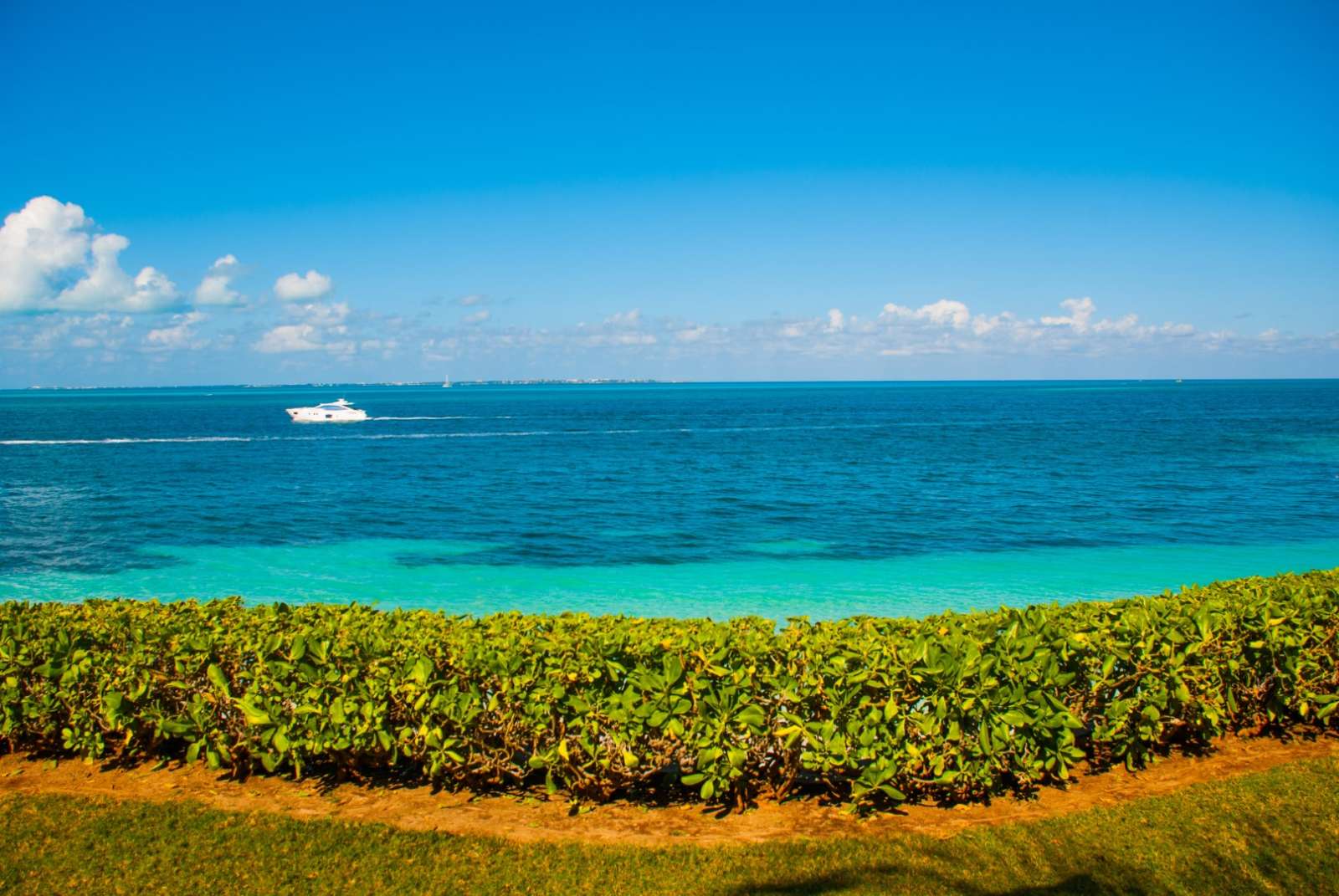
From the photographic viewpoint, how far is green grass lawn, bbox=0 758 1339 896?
18.6ft

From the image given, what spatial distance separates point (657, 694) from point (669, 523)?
75.8 feet

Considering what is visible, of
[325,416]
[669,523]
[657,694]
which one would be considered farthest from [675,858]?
[325,416]

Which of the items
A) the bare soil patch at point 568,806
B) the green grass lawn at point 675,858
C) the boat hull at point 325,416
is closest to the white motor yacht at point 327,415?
the boat hull at point 325,416

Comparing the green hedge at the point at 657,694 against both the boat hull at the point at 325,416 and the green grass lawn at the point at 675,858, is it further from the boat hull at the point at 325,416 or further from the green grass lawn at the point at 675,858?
the boat hull at the point at 325,416

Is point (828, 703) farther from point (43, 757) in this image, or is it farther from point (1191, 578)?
point (1191, 578)

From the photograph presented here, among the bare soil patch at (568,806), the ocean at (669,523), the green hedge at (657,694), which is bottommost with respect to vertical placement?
the ocean at (669,523)

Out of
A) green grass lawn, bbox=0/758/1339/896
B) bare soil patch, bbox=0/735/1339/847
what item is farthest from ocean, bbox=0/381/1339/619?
green grass lawn, bbox=0/758/1339/896

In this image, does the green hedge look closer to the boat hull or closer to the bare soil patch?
the bare soil patch

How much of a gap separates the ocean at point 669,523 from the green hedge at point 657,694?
10.3 m

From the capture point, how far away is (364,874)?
5801mm

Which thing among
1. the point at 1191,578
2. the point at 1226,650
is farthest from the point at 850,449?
the point at 1226,650

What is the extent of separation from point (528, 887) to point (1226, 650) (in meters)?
6.32

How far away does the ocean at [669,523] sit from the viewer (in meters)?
20.0

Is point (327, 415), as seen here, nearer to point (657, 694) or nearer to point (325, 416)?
point (325, 416)
